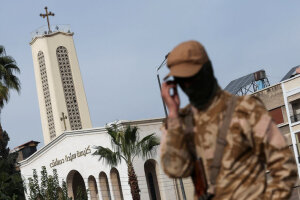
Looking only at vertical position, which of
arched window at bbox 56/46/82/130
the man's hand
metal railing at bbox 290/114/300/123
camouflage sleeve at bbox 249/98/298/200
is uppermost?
arched window at bbox 56/46/82/130

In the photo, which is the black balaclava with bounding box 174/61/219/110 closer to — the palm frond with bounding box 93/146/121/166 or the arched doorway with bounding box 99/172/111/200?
the palm frond with bounding box 93/146/121/166

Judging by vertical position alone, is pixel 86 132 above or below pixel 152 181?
above

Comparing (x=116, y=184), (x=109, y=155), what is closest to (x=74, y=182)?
(x=116, y=184)

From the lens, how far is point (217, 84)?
4.36m

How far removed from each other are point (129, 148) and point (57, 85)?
3525 cm

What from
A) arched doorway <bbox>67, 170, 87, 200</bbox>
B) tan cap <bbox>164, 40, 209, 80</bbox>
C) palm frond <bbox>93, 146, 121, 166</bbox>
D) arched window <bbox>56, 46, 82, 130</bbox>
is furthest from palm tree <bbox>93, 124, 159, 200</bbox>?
tan cap <bbox>164, 40, 209, 80</bbox>

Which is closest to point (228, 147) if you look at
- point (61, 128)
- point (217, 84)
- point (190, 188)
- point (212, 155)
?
point (212, 155)

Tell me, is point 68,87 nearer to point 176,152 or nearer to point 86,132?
point 86,132

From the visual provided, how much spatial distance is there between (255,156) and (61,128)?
74931mm

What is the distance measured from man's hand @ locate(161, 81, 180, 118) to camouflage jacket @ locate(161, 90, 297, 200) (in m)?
0.05

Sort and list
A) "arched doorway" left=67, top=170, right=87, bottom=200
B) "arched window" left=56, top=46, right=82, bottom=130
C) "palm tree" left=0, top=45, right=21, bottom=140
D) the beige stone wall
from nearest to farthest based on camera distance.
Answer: "palm tree" left=0, top=45, right=21, bottom=140, "arched doorway" left=67, top=170, right=87, bottom=200, the beige stone wall, "arched window" left=56, top=46, right=82, bottom=130

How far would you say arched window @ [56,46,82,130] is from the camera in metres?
81.1

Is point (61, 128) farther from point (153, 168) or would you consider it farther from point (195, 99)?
point (195, 99)

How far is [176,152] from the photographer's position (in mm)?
4289
